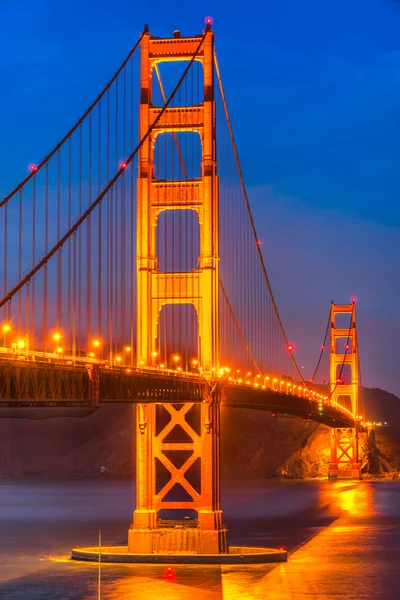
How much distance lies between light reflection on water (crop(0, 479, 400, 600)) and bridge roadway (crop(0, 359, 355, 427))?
5620 millimetres

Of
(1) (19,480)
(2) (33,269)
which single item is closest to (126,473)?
(1) (19,480)

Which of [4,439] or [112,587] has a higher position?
[4,439]

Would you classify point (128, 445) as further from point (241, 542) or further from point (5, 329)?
point (5, 329)

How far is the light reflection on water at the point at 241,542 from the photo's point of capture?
43.3 m

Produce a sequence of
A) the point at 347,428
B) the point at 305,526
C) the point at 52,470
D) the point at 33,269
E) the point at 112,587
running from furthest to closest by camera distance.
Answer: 1. the point at 52,470
2. the point at 347,428
3. the point at 305,526
4. the point at 112,587
5. the point at 33,269

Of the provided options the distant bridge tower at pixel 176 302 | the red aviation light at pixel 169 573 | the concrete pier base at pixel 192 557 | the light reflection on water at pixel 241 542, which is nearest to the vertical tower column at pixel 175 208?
the distant bridge tower at pixel 176 302

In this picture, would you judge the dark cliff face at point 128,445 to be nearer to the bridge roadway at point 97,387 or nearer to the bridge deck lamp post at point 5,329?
the bridge roadway at point 97,387

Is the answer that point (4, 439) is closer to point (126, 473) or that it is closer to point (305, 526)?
point (126, 473)

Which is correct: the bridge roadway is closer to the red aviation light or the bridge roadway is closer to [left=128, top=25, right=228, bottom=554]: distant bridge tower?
[left=128, top=25, right=228, bottom=554]: distant bridge tower

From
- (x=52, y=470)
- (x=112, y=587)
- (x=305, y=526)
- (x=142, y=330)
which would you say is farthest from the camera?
(x=52, y=470)

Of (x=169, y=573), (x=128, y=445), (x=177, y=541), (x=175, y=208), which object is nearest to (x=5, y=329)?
(x=169, y=573)

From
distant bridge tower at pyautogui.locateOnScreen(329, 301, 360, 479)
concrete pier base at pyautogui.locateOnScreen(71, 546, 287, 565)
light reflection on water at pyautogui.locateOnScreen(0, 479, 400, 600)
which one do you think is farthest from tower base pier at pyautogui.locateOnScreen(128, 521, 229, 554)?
distant bridge tower at pyautogui.locateOnScreen(329, 301, 360, 479)

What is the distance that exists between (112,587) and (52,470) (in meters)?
127

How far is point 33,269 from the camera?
36750 mm
